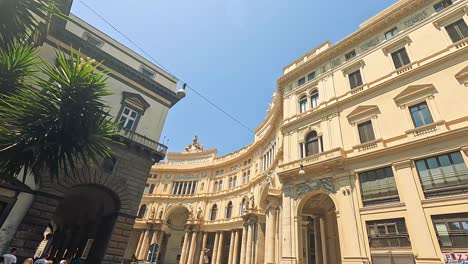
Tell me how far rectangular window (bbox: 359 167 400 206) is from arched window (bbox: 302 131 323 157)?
3.90 meters

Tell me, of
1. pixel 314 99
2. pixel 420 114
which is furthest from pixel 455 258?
pixel 314 99

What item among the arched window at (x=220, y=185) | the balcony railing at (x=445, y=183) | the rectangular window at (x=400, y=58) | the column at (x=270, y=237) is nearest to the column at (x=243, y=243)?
the column at (x=270, y=237)

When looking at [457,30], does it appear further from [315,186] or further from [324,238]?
[324,238]

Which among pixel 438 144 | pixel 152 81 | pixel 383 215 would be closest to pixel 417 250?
pixel 383 215

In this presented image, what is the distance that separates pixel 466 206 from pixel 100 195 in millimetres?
19630

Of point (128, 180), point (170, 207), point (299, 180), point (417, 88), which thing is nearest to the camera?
point (417, 88)

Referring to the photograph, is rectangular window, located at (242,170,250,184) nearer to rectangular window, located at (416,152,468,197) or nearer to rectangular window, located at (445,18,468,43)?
rectangular window, located at (416,152,468,197)

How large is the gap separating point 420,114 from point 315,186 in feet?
24.2

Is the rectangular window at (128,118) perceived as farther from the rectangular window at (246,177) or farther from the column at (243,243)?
the rectangular window at (246,177)

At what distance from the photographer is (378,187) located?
13.1 meters

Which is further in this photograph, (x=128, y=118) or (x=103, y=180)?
(x=128, y=118)

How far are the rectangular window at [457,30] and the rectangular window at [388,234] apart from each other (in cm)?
1140

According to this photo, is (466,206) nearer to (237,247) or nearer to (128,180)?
(128,180)

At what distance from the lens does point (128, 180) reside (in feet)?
49.0
